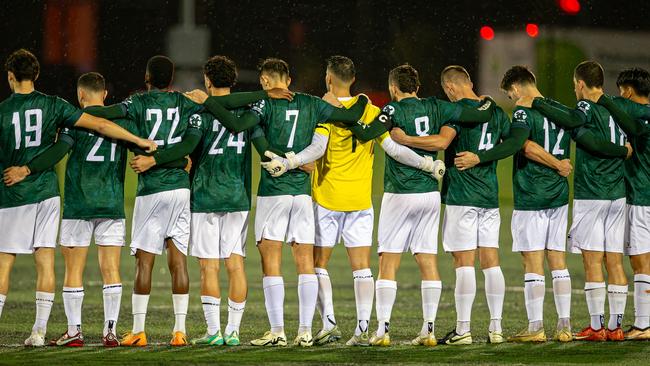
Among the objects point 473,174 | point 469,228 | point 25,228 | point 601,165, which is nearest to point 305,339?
point 469,228

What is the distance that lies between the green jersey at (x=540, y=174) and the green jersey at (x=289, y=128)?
174 centimetres

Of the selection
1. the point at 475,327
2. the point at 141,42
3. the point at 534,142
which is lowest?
the point at 475,327

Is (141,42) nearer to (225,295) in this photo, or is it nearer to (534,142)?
(225,295)

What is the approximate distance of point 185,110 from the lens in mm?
8484

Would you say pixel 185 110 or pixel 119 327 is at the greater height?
pixel 185 110

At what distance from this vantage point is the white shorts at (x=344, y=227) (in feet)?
28.9

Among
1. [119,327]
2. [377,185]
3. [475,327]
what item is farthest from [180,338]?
[377,185]

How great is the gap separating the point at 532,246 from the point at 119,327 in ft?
12.8

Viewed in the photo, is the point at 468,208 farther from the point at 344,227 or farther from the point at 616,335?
the point at 616,335

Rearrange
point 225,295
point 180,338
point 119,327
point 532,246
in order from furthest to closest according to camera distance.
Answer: point 225,295
point 119,327
point 532,246
point 180,338

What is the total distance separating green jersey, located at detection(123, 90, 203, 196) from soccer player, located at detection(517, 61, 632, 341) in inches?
114

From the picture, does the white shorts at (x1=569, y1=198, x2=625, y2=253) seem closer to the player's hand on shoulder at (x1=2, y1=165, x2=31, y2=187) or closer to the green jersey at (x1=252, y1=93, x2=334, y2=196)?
the green jersey at (x1=252, y1=93, x2=334, y2=196)

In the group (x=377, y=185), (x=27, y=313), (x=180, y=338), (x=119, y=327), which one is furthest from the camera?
(x=377, y=185)

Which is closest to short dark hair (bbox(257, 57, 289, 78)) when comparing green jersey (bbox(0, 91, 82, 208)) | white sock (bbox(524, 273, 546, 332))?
green jersey (bbox(0, 91, 82, 208))
